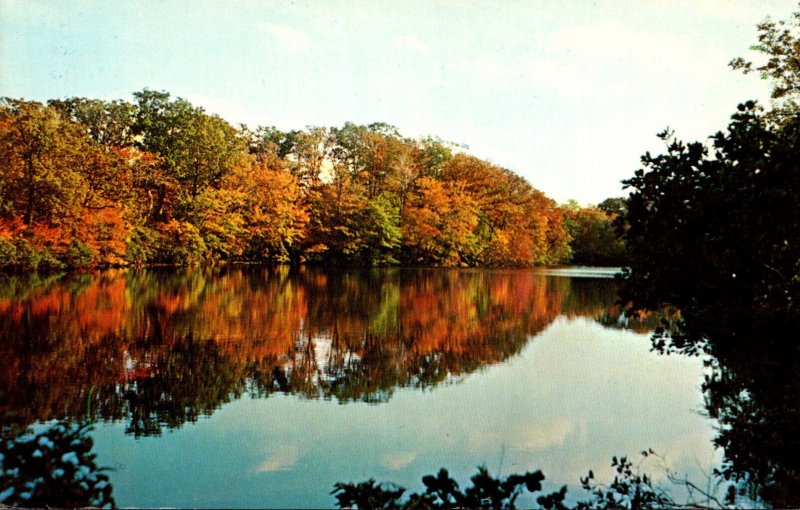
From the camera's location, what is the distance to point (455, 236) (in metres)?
41.5

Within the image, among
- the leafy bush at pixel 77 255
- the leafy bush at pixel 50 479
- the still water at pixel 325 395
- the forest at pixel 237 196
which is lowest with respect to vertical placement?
the still water at pixel 325 395

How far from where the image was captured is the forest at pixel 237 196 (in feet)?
78.7

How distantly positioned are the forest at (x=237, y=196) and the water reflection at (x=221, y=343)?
19.2 ft

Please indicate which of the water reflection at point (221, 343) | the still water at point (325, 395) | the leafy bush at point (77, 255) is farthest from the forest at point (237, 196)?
the still water at point (325, 395)

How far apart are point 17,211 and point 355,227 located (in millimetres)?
19369

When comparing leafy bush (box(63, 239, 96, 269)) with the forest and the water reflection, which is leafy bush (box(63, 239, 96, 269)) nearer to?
the forest

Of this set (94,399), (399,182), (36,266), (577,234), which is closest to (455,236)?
(399,182)

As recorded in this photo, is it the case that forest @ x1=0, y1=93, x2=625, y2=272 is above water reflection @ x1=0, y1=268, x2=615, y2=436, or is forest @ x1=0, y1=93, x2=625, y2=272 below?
above

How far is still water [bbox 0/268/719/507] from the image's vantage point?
16.7 feet

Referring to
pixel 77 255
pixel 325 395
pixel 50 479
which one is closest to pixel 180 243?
pixel 77 255

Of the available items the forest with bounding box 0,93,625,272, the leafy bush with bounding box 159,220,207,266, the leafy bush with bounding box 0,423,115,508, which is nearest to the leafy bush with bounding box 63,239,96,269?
the forest with bounding box 0,93,625,272

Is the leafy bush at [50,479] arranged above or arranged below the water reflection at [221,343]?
above

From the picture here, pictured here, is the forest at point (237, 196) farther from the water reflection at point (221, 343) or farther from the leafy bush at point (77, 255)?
the water reflection at point (221, 343)

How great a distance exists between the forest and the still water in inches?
458
